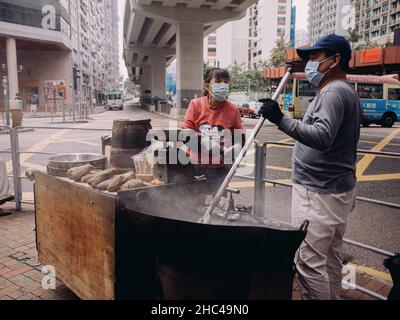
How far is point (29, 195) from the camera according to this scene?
5.93 meters

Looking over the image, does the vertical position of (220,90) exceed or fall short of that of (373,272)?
it exceeds it

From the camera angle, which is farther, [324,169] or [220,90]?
[220,90]

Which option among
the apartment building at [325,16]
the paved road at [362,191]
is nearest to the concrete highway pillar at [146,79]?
the paved road at [362,191]

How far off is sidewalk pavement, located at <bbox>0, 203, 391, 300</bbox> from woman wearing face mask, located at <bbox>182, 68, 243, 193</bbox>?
1.18m

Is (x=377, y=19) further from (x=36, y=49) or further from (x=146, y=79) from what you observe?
(x=36, y=49)

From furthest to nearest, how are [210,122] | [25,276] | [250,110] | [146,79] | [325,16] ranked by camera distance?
[325,16]
[146,79]
[250,110]
[25,276]
[210,122]

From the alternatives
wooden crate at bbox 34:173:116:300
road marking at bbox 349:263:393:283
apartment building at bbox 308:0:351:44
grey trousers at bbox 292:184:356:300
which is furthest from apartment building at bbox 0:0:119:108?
apartment building at bbox 308:0:351:44

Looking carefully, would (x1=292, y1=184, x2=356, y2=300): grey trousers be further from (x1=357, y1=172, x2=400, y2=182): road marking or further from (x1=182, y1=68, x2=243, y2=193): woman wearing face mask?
(x1=357, y1=172, x2=400, y2=182): road marking

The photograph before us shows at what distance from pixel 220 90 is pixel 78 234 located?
1476mm

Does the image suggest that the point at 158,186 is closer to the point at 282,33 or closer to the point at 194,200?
the point at 194,200

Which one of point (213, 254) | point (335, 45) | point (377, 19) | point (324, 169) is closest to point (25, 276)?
point (213, 254)

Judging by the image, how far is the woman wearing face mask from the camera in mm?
3057

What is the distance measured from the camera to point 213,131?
3055 mm
